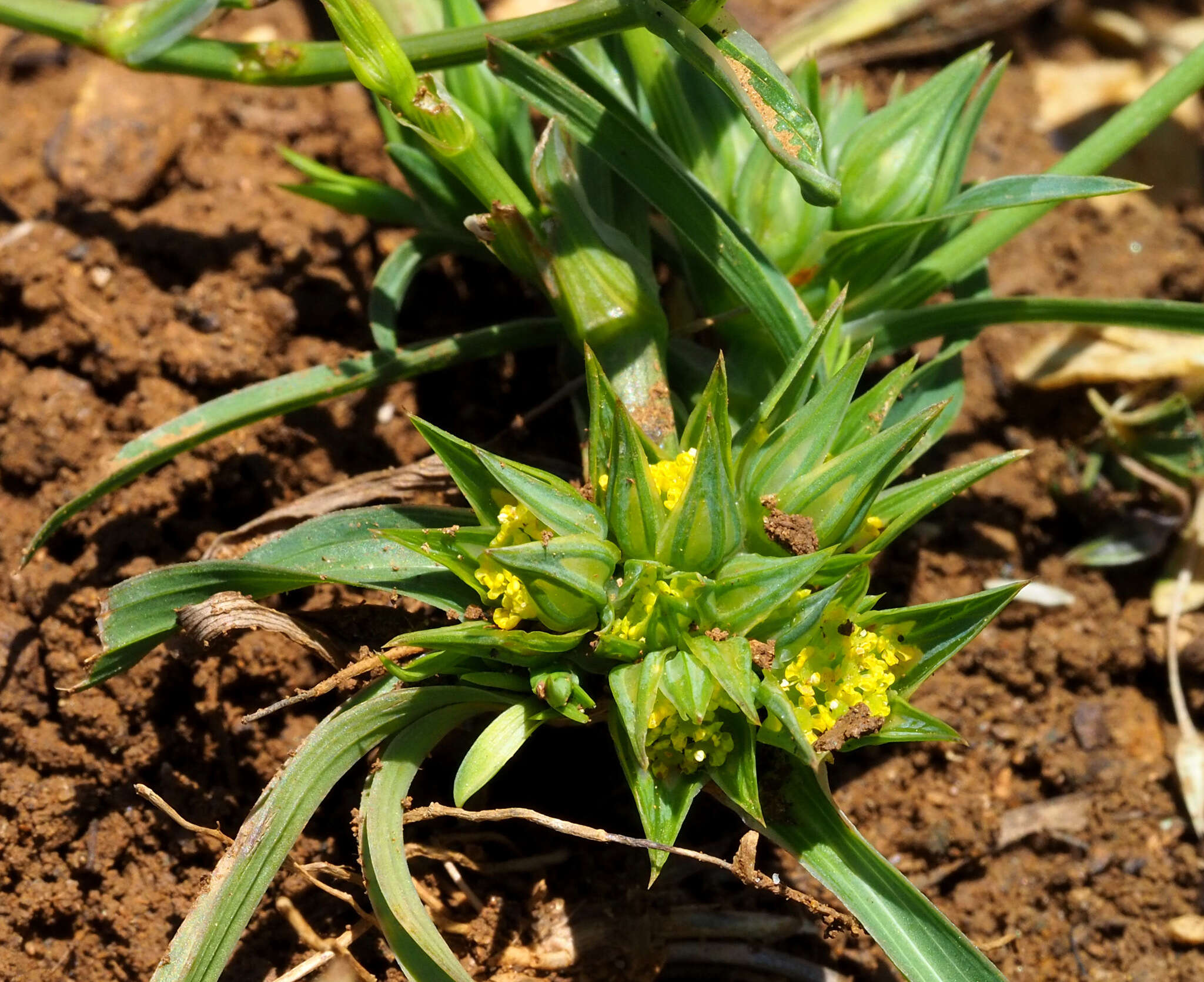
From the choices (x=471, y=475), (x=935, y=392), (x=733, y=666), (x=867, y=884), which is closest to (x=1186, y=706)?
(x=935, y=392)

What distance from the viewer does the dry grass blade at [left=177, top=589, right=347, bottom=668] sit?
2.09m

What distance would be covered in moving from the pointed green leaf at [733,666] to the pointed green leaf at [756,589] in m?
0.04

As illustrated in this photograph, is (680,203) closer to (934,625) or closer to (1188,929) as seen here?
(934,625)

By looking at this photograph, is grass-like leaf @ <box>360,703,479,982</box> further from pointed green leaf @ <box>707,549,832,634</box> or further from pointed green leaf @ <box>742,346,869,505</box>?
pointed green leaf @ <box>742,346,869,505</box>

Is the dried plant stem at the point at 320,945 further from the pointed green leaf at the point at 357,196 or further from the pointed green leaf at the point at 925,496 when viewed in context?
the pointed green leaf at the point at 357,196

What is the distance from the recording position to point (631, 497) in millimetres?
1951

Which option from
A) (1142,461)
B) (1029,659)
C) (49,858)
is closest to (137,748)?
(49,858)

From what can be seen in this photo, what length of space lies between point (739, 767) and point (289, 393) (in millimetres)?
1321

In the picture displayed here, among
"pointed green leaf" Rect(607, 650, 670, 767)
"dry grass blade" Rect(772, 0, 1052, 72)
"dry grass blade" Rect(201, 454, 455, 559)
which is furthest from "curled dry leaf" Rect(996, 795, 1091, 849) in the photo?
"dry grass blade" Rect(772, 0, 1052, 72)

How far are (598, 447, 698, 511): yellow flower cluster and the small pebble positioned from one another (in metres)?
1.78

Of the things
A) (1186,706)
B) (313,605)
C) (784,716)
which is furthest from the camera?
(1186,706)

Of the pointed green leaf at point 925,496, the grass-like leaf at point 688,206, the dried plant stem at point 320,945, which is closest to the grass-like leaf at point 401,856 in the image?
the dried plant stem at point 320,945

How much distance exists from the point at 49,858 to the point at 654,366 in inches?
67.3

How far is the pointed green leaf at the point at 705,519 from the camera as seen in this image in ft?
6.07
